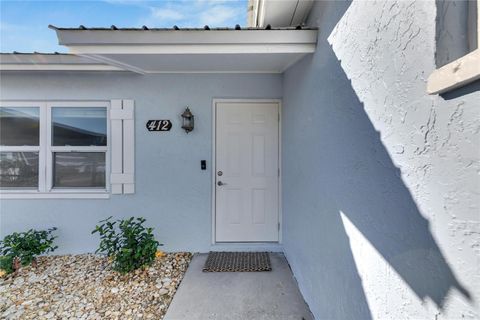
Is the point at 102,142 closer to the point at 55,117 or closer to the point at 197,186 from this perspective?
the point at 55,117

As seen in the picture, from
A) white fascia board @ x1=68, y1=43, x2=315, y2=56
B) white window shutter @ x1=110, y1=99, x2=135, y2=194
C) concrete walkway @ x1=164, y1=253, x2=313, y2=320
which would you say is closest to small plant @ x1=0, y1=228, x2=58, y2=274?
white window shutter @ x1=110, y1=99, x2=135, y2=194

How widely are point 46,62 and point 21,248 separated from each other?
2.53 meters

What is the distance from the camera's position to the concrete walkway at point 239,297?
7.55 feet

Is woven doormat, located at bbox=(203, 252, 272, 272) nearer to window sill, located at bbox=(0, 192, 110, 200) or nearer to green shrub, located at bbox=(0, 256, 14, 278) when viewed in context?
window sill, located at bbox=(0, 192, 110, 200)

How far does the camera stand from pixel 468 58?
713 mm

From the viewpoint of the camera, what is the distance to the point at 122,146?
3510 mm

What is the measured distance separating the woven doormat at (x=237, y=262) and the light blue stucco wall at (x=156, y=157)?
0.30 m

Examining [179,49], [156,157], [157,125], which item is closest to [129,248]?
[156,157]

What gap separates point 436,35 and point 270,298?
104 inches

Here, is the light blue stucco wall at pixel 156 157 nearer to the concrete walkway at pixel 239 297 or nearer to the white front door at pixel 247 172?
the white front door at pixel 247 172

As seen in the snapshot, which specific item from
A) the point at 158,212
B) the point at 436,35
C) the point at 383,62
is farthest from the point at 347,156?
the point at 158,212

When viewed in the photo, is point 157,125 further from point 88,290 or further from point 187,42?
point 88,290

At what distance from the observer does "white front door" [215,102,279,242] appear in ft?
11.9

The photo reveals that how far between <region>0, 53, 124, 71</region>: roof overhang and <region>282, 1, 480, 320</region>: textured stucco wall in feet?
9.96
